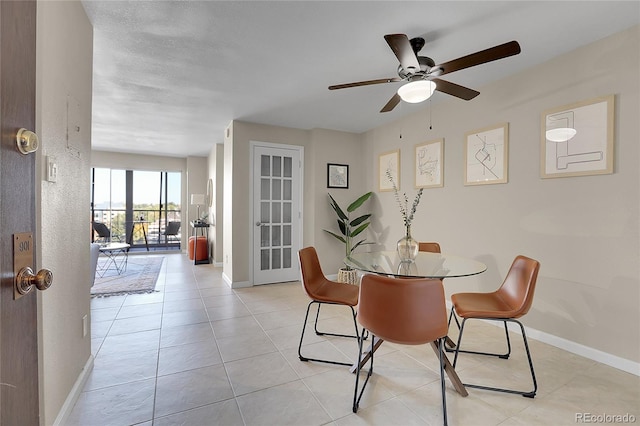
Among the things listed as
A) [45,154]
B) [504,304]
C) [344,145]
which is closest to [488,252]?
[504,304]

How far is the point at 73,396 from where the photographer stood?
1.73 meters

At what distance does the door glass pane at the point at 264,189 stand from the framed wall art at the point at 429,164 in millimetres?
2238

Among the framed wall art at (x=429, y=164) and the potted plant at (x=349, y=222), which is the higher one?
the framed wall art at (x=429, y=164)

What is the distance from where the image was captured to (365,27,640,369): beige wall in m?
2.15

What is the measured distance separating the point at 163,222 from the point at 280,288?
528cm

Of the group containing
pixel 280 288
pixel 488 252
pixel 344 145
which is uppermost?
pixel 344 145

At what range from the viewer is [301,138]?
191 inches

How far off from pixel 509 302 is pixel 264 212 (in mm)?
3426

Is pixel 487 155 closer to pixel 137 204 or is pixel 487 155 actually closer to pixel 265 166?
pixel 265 166

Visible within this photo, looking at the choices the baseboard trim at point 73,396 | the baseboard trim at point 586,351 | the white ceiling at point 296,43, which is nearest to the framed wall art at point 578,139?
the white ceiling at point 296,43

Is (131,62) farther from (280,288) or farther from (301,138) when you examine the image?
(280,288)

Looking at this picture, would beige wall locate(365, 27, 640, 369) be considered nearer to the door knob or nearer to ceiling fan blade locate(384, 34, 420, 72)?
ceiling fan blade locate(384, 34, 420, 72)

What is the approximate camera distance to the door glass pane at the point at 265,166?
15.0ft

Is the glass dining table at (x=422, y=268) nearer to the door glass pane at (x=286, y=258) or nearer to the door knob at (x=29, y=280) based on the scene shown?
the door knob at (x=29, y=280)
